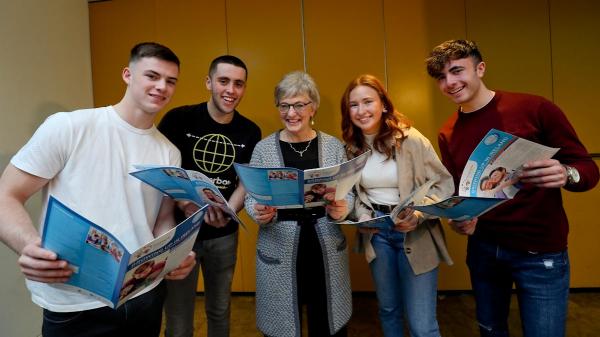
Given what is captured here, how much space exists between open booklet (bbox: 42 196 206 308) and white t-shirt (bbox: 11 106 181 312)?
234 millimetres

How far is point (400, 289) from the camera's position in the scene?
1.46 meters

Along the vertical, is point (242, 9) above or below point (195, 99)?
above

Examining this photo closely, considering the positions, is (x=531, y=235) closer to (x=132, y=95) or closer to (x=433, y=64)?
(x=433, y=64)

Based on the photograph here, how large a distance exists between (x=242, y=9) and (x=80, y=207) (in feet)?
7.17

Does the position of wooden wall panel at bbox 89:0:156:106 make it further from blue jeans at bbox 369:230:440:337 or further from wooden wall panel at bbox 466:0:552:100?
wooden wall panel at bbox 466:0:552:100

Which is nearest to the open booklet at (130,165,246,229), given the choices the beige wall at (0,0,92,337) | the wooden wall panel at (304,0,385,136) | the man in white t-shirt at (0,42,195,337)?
the man in white t-shirt at (0,42,195,337)

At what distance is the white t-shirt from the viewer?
0.92m

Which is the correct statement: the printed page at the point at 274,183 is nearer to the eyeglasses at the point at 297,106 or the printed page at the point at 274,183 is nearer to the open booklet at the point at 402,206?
the open booklet at the point at 402,206

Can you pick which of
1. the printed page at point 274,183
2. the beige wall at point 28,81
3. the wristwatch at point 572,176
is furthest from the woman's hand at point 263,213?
the beige wall at point 28,81

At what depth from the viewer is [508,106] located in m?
1.25

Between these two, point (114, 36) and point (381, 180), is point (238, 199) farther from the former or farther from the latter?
point (114, 36)

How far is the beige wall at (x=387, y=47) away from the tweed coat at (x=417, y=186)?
3.86ft

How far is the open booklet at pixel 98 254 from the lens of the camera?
0.66 metres

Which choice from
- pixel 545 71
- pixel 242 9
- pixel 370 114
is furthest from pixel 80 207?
pixel 545 71
